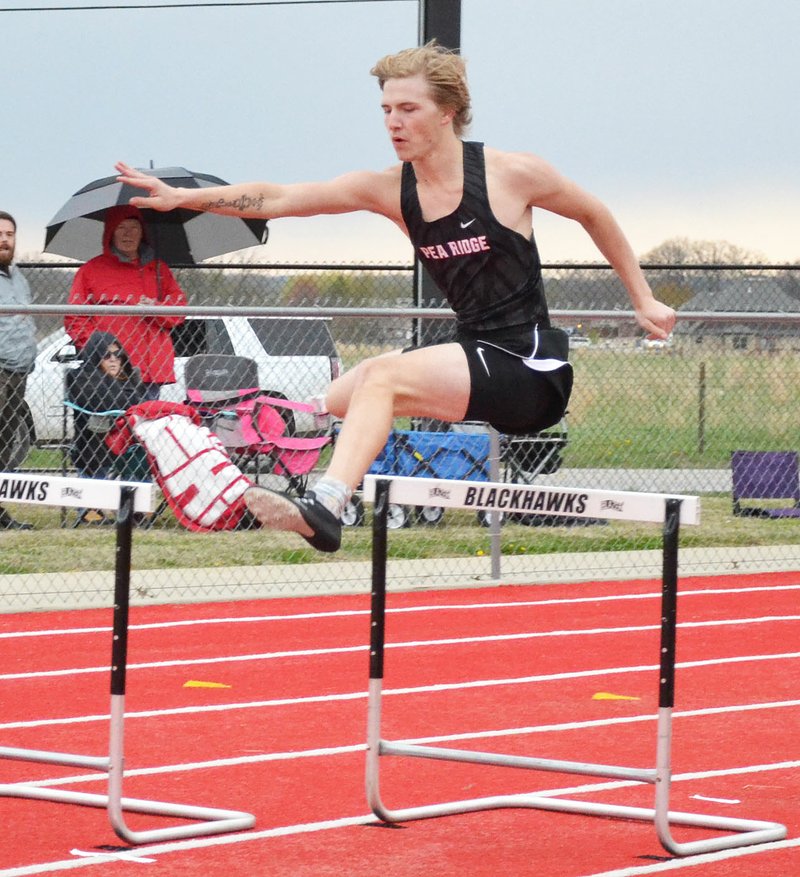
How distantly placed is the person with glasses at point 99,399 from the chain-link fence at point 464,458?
24mm

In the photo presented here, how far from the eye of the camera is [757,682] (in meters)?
7.88

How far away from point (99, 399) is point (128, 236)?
3.27ft

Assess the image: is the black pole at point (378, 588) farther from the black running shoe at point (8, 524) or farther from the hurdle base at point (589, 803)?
the black running shoe at point (8, 524)

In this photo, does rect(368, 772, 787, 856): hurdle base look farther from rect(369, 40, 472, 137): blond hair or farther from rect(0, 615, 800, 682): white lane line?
rect(0, 615, 800, 682): white lane line

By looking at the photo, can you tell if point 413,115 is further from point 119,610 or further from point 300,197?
point 119,610

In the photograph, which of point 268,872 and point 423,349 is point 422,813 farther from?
point 423,349

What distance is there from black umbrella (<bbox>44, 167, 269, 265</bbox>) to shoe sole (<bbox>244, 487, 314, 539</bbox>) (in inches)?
234

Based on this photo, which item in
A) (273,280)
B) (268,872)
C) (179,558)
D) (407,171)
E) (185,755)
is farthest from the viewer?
(273,280)

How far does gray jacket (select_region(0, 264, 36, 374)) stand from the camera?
10.6m

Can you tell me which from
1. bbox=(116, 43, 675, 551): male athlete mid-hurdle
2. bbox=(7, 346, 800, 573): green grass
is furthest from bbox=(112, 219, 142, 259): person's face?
bbox=(116, 43, 675, 551): male athlete mid-hurdle

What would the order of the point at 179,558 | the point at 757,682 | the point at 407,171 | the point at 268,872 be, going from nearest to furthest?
the point at 268,872 < the point at 407,171 < the point at 757,682 < the point at 179,558

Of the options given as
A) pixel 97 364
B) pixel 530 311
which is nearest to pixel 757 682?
pixel 530 311

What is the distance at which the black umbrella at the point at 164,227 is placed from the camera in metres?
10.7

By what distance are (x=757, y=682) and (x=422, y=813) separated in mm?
2964
